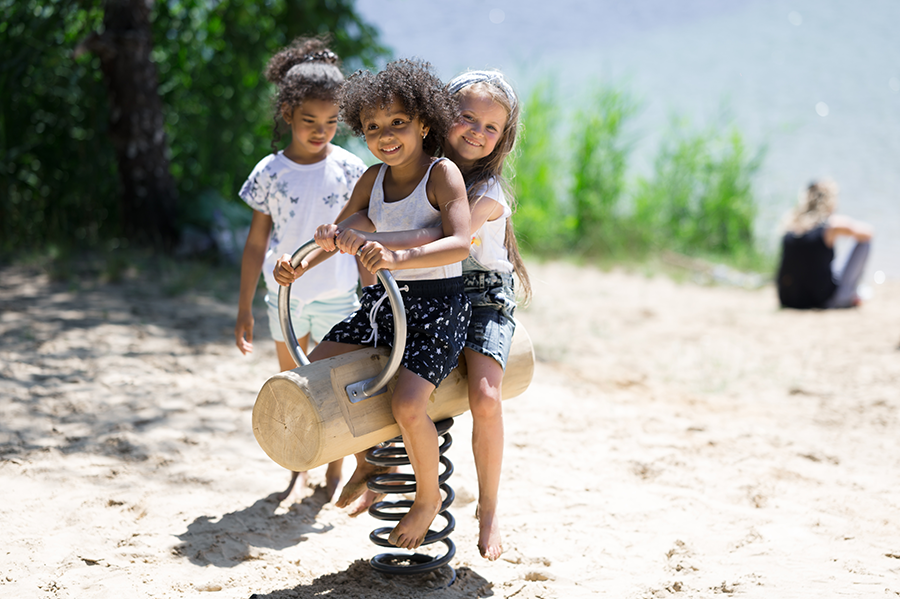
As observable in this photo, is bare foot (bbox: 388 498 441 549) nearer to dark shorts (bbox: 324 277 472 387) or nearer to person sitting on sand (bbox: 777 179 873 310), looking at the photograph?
dark shorts (bbox: 324 277 472 387)

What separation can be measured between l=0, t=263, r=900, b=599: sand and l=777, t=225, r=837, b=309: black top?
1.35 meters

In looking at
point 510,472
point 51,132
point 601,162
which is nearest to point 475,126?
point 510,472

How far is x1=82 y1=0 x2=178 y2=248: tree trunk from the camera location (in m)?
7.00

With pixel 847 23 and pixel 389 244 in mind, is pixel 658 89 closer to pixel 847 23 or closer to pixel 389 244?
pixel 847 23

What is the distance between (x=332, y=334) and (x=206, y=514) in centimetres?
116

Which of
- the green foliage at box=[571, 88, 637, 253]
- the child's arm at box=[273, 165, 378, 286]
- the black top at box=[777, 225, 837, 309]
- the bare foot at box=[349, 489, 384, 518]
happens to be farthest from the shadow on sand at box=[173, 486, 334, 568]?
the green foliage at box=[571, 88, 637, 253]

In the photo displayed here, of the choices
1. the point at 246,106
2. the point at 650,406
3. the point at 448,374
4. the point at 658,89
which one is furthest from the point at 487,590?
the point at 658,89

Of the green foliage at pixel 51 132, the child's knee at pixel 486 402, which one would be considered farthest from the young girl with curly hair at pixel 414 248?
the green foliage at pixel 51 132

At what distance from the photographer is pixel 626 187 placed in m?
10.7

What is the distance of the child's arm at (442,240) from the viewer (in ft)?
7.12

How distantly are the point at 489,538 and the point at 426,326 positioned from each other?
81cm

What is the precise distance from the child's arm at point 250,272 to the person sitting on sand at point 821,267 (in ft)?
20.8

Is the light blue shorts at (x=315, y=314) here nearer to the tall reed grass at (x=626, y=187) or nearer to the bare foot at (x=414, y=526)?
the bare foot at (x=414, y=526)

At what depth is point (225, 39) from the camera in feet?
A: 26.9
